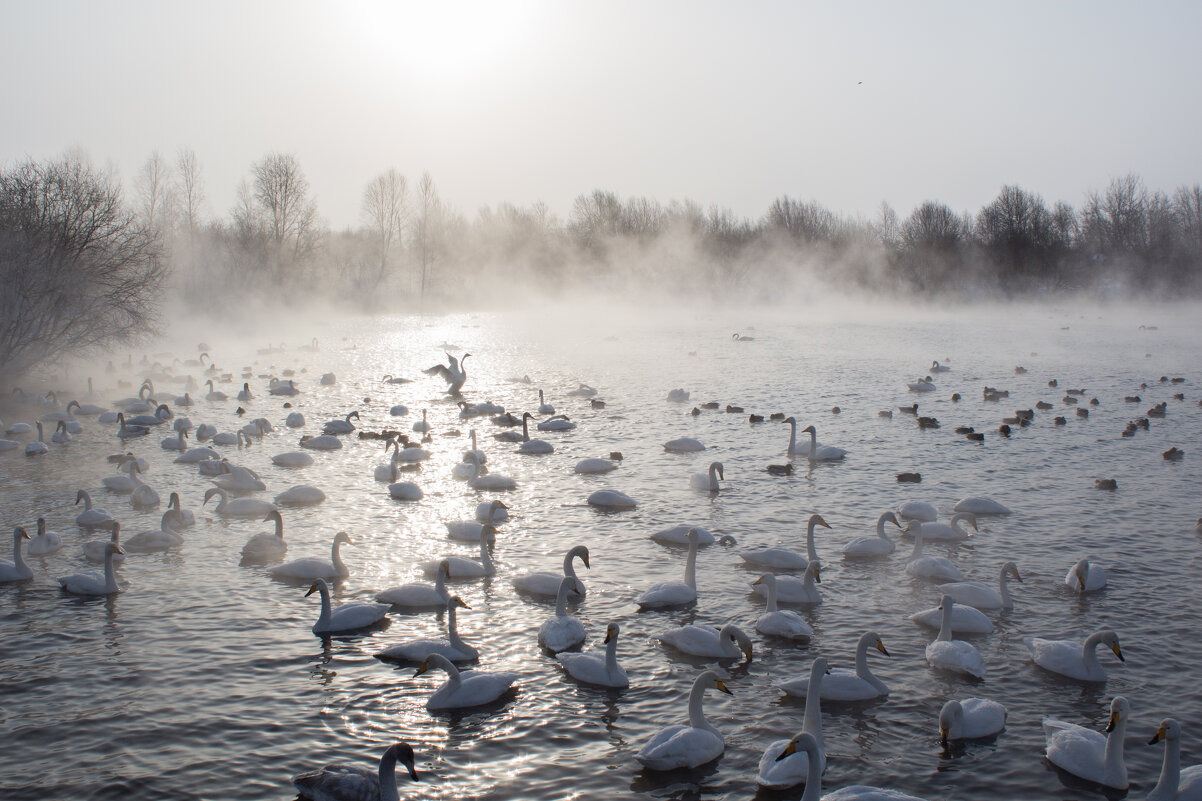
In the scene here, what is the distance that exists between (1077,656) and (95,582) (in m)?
10.7

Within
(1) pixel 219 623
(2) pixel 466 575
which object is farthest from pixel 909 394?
(1) pixel 219 623

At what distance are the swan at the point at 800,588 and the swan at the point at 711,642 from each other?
137 centimetres

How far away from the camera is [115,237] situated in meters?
29.5

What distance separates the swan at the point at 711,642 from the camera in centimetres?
848

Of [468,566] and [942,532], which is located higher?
[942,532]

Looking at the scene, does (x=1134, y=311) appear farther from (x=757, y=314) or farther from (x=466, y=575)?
(x=466, y=575)

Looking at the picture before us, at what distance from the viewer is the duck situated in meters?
9.20

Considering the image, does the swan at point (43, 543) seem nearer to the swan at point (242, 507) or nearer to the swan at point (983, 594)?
the swan at point (242, 507)

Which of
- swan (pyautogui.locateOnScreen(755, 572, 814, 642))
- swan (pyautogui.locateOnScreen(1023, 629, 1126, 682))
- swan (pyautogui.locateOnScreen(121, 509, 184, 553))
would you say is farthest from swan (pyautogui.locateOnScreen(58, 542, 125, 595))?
swan (pyautogui.locateOnScreen(1023, 629, 1126, 682))

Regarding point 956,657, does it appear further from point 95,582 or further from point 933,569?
→ point 95,582

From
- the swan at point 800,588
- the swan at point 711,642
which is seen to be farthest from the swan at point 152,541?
the swan at point 800,588

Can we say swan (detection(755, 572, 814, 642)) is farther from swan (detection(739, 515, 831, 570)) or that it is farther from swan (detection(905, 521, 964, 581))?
swan (detection(905, 521, 964, 581))

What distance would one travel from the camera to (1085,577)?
1025 cm

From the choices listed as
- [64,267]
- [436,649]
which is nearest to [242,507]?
[436,649]
